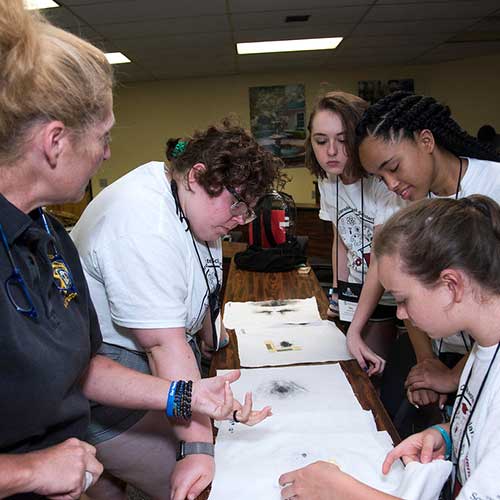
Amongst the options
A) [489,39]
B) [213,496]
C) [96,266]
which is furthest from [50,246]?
[489,39]

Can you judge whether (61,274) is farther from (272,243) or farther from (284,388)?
(272,243)

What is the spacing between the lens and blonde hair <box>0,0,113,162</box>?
0.64 metres

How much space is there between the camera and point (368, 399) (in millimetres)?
1121

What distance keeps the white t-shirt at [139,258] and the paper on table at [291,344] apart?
1.05 ft

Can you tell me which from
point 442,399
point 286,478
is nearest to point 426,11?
point 442,399

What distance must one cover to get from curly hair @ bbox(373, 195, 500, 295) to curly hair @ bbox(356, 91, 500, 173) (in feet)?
1.37

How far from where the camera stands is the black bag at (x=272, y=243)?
2.40 meters

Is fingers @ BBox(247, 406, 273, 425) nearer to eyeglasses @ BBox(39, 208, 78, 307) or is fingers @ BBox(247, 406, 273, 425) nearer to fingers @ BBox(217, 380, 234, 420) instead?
fingers @ BBox(217, 380, 234, 420)

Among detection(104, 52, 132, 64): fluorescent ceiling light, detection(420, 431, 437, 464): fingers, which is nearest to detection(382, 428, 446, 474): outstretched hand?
detection(420, 431, 437, 464): fingers

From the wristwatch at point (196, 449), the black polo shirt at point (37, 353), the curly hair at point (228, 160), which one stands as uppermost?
the curly hair at point (228, 160)

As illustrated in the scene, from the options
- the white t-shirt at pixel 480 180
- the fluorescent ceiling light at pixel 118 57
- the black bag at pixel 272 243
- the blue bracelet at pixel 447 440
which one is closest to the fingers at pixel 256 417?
the blue bracelet at pixel 447 440

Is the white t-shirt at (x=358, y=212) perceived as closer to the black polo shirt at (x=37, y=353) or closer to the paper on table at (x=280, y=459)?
the paper on table at (x=280, y=459)

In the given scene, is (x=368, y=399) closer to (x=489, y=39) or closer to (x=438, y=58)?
(x=489, y=39)

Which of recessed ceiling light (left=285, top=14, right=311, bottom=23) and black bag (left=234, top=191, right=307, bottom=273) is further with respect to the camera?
recessed ceiling light (left=285, top=14, right=311, bottom=23)
